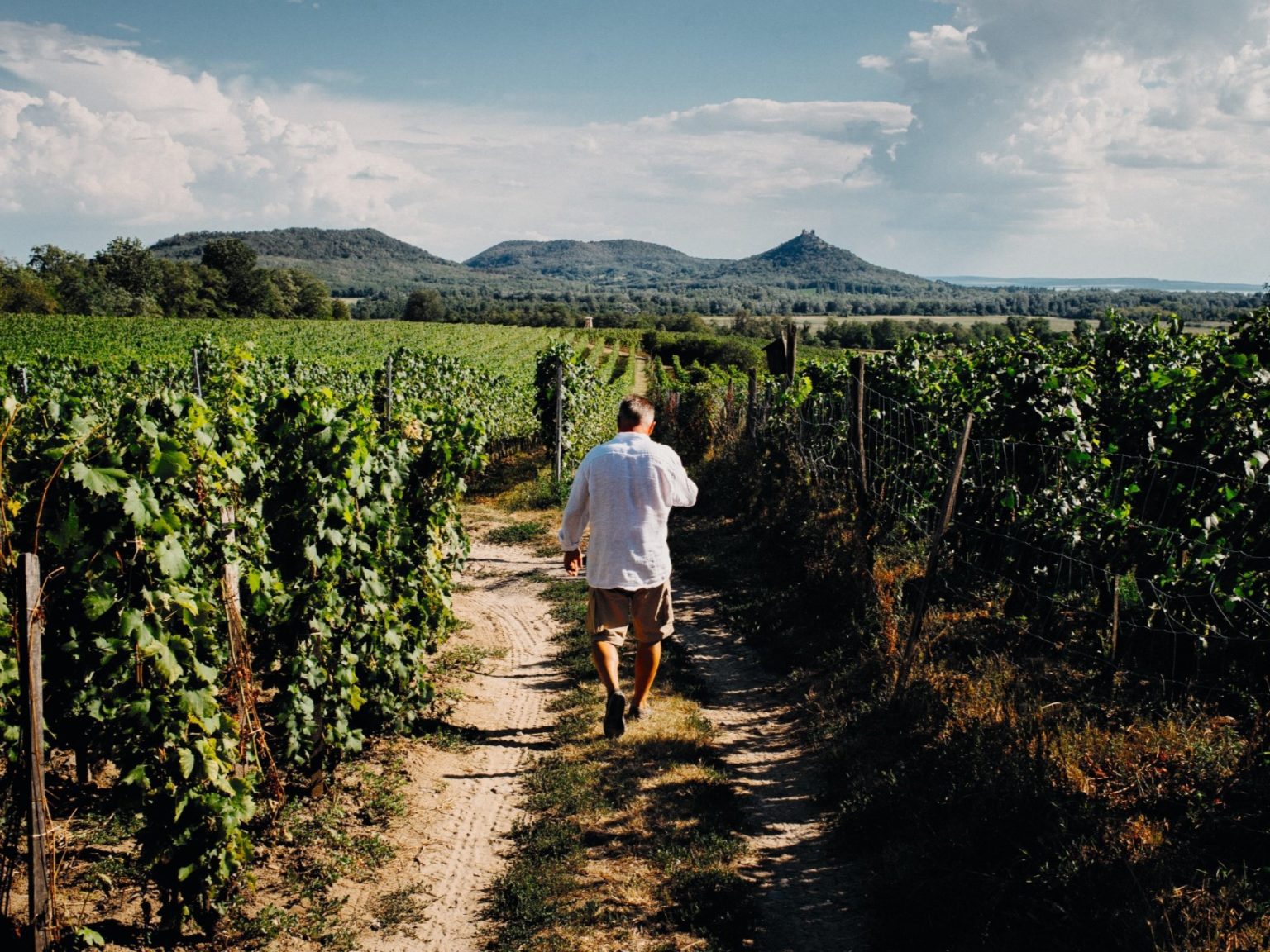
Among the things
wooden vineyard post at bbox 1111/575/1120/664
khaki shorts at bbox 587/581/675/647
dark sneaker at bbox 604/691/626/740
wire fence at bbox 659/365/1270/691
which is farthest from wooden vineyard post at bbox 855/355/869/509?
dark sneaker at bbox 604/691/626/740

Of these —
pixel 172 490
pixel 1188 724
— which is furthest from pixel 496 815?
pixel 1188 724

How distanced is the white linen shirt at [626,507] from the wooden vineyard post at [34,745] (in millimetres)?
2744

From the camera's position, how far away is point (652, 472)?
4.96 meters

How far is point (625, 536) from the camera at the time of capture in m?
5.00

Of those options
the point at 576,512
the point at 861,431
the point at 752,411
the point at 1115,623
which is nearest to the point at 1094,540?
the point at 1115,623

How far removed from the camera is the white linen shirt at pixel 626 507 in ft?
16.3

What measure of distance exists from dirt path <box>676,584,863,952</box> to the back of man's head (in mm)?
2314

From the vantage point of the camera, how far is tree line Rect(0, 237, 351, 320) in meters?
73.9

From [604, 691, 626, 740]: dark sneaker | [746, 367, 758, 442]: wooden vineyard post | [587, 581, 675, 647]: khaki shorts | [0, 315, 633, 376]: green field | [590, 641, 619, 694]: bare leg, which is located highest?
[0, 315, 633, 376]: green field

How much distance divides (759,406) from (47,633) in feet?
35.1

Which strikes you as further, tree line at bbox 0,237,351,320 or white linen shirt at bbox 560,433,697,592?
tree line at bbox 0,237,351,320

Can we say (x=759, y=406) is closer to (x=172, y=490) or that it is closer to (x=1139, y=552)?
(x=1139, y=552)

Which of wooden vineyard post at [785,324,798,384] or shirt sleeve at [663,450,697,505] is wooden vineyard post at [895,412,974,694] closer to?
shirt sleeve at [663,450,697,505]

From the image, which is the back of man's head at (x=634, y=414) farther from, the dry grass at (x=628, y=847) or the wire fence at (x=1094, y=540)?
the wire fence at (x=1094, y=540)
